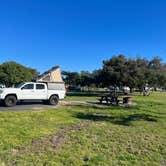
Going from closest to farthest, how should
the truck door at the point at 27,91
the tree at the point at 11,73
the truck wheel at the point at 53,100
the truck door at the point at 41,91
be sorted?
the truck door at the point at 27,91, the truck door at the point at 41,91, the truck wheel at the point at 53,100, the tree at the point at 11,73

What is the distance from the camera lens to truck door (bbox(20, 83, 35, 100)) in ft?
57.8

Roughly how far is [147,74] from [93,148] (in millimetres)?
42592

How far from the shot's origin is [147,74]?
47688 millimetres

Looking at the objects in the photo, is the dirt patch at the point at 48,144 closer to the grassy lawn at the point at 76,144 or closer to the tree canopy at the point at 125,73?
the grassy lawn at the point at 76,144

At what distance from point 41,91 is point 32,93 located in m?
0.83

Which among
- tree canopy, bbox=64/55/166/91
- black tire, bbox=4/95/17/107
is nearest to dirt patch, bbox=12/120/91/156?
black tire, bbox=4/95/17/107

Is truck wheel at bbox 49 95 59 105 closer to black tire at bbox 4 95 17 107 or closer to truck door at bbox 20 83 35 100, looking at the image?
truck door at bbox 20 83 35 100

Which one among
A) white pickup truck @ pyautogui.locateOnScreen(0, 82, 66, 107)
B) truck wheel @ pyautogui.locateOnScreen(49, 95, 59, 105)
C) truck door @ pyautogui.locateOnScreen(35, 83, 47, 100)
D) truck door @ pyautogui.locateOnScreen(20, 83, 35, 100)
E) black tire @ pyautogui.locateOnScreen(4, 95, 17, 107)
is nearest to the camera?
black tire @ pyautogui.locateOnScreen(4, 95, 17, 107)

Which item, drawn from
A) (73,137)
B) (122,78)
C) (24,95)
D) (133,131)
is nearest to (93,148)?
(73,137)

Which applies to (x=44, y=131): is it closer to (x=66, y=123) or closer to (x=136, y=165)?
(x=66, y=123)

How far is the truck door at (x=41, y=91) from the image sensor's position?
18484 mm

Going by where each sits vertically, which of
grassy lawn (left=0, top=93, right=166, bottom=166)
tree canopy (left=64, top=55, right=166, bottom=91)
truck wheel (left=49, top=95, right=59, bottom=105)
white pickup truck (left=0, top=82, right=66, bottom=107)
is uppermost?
tree canopy (left=64, top=55, right=166, bottom=91)

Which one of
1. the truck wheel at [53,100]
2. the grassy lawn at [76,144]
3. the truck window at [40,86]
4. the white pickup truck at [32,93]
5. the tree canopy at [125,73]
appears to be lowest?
the grassy lawn at [76,144]

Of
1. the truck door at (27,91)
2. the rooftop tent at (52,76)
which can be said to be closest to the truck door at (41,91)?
the truck door at (27,91)
